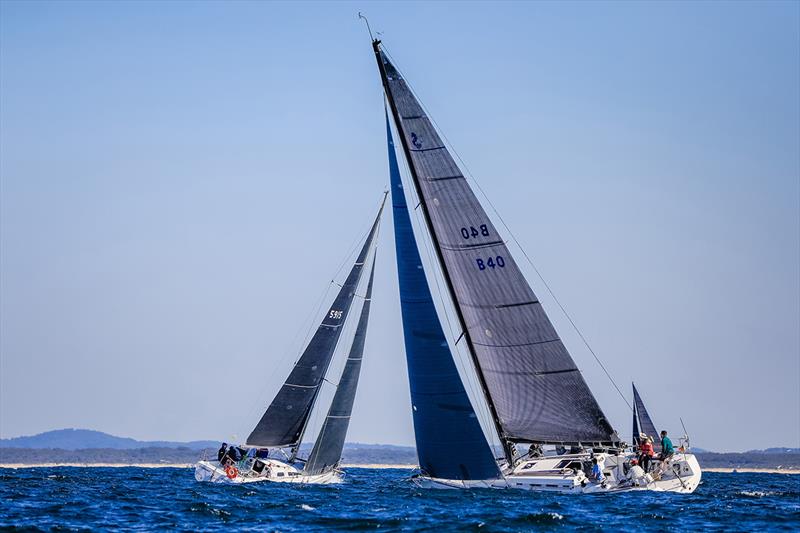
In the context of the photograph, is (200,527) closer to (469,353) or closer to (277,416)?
(469,353)

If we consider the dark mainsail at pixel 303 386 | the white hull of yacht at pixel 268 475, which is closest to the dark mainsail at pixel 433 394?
the white hull of yacht at pixel 268 475

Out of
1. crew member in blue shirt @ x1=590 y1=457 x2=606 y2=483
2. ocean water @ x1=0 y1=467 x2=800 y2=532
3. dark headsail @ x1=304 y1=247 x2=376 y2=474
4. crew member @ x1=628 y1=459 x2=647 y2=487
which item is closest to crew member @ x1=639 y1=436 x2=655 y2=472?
crew member @ x1=628 y1=459 x2=647 y2=487

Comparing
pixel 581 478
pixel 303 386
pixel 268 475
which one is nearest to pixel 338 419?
pixel 303 386

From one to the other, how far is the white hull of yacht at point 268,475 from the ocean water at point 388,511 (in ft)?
18.3

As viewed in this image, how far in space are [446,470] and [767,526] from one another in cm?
1063

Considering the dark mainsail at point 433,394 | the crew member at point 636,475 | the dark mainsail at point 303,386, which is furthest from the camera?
the dark mainsail at point 303,386

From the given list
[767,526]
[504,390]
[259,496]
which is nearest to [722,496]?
[504,390]

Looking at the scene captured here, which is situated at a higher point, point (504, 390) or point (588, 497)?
point (504, 390)

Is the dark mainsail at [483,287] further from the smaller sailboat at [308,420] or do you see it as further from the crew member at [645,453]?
the smaller sailboat at [308,420]

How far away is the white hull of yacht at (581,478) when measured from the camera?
36875mm

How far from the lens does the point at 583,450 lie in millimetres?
39312

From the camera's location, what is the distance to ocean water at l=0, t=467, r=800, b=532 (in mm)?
27656

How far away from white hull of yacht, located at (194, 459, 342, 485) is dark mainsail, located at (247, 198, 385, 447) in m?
1.59

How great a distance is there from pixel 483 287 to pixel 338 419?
11.9 meters
